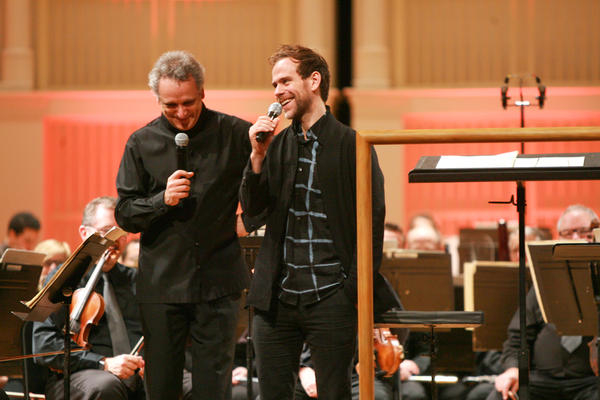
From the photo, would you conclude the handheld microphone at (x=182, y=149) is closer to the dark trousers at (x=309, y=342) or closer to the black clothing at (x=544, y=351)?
the dark trousers at (x=309, y=342)

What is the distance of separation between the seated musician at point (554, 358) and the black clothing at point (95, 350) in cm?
195

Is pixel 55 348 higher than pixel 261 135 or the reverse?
the reverse

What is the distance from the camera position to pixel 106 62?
979 centimetres

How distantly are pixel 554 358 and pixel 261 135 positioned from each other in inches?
107

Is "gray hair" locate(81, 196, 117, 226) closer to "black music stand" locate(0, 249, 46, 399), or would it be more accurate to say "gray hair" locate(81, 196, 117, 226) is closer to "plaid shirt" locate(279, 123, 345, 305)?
"black music stand" locate(0, 249, 46, 399)

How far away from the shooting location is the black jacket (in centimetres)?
279

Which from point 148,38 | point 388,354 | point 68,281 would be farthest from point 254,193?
point 148,38

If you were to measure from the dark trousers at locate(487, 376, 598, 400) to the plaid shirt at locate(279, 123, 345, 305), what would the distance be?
2259 mm

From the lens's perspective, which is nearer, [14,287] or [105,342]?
[14,287]

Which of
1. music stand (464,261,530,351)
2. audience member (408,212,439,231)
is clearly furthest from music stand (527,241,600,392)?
audience member (408,212,439,231)

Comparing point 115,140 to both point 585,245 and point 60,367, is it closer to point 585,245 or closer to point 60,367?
point 60,367

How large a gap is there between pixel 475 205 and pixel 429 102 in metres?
1.33

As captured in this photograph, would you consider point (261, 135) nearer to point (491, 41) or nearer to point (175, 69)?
point (175, 69)

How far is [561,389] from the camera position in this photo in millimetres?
4691
